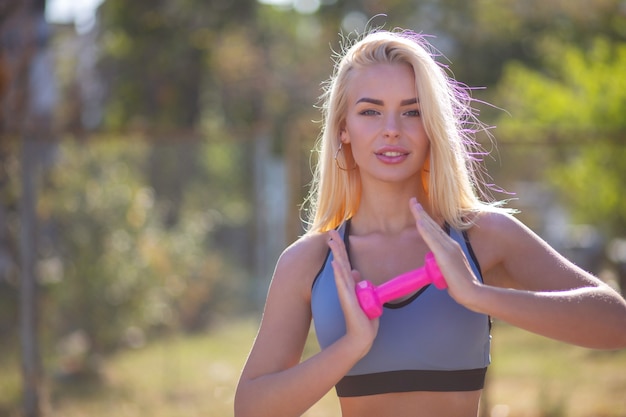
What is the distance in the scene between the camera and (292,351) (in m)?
2.37

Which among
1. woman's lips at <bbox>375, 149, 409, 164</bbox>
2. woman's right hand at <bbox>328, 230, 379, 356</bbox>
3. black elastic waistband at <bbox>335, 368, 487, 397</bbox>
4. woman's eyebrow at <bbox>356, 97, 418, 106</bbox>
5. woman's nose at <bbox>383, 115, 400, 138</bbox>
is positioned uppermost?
woman's eyebrow at <bbox>356, 97, 418, 106</bbox>

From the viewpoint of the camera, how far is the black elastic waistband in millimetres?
2275

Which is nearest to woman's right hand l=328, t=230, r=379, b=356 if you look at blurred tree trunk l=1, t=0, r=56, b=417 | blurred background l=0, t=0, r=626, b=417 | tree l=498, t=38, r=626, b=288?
blurred background l=0, t=0, r=626, b=417

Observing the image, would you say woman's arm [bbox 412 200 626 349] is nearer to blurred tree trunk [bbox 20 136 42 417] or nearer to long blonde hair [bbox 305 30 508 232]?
long blonde hair [bbox 305 30 508 232]

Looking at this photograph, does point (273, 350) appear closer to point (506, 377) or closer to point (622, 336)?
point (622, 336)

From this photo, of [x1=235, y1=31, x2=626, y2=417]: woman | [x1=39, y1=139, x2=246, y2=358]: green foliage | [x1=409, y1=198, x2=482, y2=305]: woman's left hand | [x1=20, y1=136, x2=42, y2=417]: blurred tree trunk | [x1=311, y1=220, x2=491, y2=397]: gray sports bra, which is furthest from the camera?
[x1=39, y1=139, x2=246, y2=358]: green foliage

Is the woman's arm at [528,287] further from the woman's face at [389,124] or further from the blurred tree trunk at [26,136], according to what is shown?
the blurred tree trunk at [26,136]

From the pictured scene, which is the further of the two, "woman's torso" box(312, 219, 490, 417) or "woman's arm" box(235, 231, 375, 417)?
"woman's torso" box(312, 219, 490, 417)

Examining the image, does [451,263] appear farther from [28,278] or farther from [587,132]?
[28,278]

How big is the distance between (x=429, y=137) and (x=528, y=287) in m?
0.50

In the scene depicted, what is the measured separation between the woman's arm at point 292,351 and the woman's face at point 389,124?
30 cm

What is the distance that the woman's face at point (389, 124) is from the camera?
7.95 feet

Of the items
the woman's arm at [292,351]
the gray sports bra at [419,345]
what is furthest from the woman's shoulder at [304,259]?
the gray sports bra at [419,345]

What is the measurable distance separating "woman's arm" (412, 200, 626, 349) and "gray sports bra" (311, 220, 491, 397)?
0.37 ft
